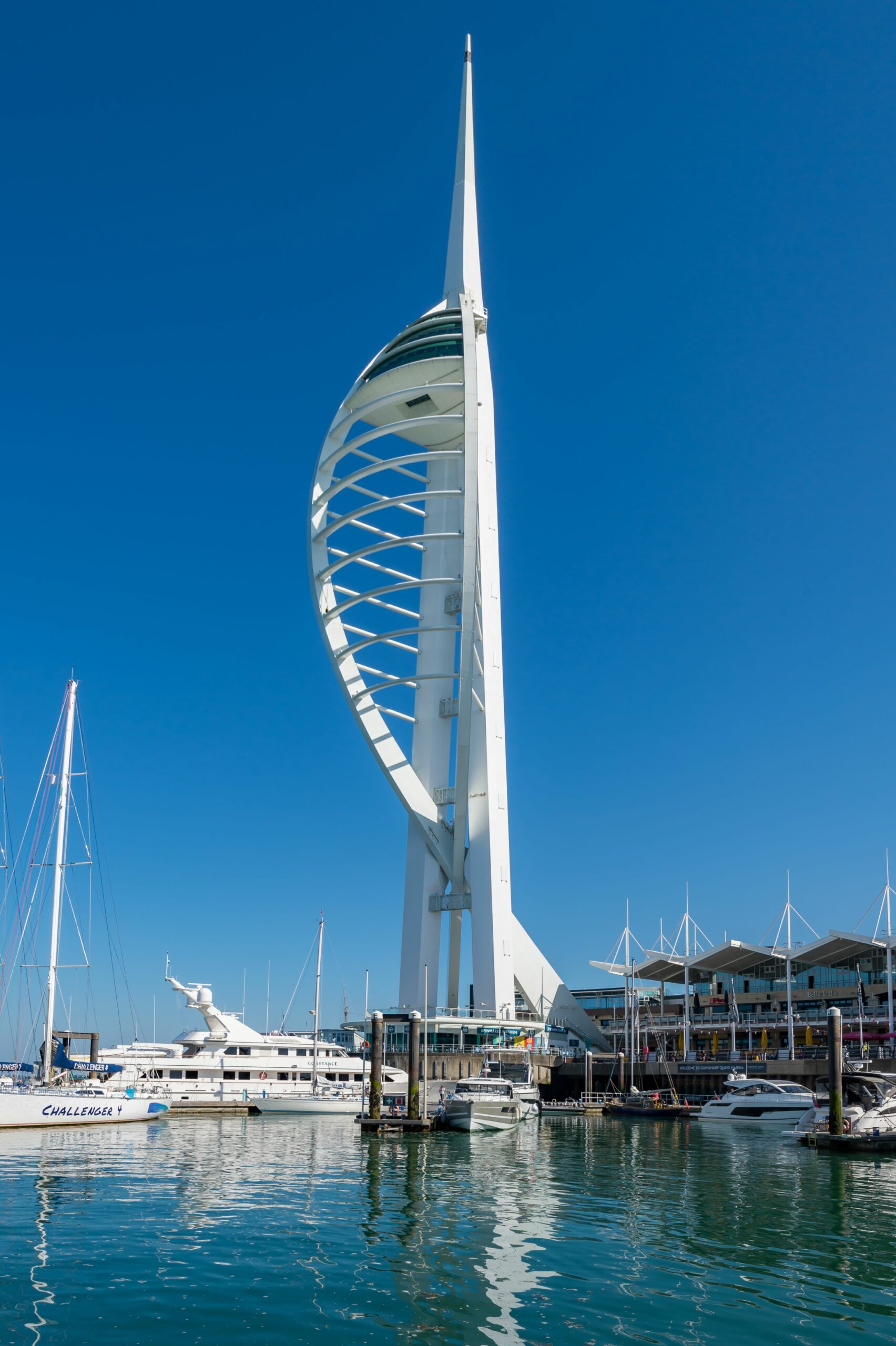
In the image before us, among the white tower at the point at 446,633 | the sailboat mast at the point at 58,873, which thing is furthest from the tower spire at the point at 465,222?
the sailboat mast at the point at 58,873

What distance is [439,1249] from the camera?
56.4 ft

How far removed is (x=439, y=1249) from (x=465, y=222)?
63.7 m

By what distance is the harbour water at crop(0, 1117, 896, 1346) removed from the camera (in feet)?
43.4

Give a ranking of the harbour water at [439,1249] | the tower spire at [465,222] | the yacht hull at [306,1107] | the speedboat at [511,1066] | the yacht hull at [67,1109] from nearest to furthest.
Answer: the harbour water at [439,1249] < the yacht hull at [67,1109] < the yacht hull at [306,1107] < the speedboat at [511,1066] < the tower spire at [465,222]

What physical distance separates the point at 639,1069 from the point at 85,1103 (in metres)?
33.5

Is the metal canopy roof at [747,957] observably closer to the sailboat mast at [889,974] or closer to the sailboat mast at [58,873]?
the sailboat mast at [889,974]

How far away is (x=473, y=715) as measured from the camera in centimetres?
6212

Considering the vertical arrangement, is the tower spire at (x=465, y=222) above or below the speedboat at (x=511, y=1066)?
above

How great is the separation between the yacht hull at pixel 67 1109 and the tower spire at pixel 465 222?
A: 45439 millimetres

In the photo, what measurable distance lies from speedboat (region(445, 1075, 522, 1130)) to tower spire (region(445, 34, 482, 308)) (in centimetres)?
4206

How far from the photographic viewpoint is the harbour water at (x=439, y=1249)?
13.2 metres

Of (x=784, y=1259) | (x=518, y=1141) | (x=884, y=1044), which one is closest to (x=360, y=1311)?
(x=784, y=1259)

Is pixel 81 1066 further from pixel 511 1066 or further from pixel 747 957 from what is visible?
pixel 747 957

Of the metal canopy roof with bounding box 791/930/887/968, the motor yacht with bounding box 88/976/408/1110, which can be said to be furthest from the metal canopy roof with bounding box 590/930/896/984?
the motor yacht with bounding box 88/976/408/1110
